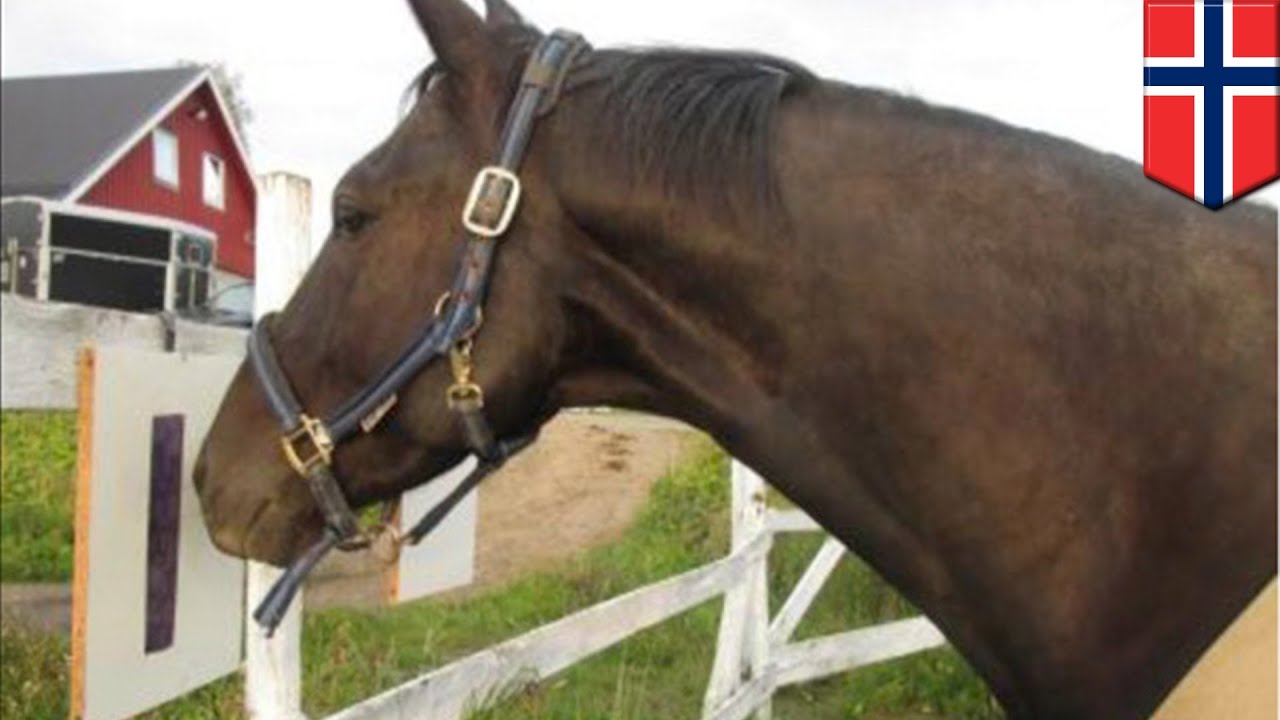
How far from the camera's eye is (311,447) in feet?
7.02

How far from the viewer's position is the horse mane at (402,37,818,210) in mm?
1984

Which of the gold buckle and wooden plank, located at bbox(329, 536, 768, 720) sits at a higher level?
the gold buckle

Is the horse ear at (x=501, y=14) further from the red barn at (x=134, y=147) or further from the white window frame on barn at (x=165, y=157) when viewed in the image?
the white window frame on barn at (x=165, y=157)

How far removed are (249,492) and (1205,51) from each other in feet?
5.96

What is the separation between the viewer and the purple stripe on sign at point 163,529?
212 cm

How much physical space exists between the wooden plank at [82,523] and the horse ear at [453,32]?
73cm

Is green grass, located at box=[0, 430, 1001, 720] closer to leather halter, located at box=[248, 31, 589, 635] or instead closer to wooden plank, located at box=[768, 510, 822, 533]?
wooden plank, located at box=[768, 510, 822, 533]

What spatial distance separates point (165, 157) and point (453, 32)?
30873mm

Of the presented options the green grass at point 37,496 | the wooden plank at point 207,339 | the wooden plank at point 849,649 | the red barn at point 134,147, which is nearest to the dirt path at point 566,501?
the wooden plank at point 849,649

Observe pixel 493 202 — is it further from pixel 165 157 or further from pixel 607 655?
pixel 165 157

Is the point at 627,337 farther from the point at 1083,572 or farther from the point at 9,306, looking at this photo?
the point at 9,306

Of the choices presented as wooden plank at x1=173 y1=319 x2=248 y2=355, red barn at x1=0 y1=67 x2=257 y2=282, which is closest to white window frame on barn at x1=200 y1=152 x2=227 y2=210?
red barn at x1=0 y1=67 x2=257 y2=282

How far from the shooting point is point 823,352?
196 centimetres

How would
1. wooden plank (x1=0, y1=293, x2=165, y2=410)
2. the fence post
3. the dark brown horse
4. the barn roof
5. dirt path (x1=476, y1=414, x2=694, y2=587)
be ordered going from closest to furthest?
the dark brown horse < wooden plank (x1=0, y1=293, x2=165, y2=410) < the fence post < dirt path (x1=476, y1=414, x2=694, y2=587) < the barn roof
